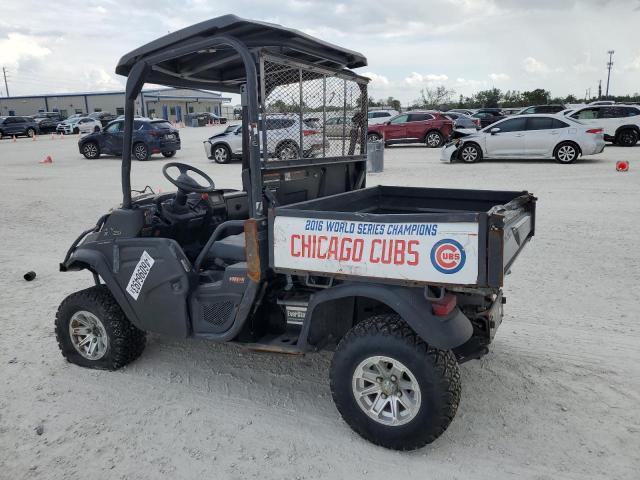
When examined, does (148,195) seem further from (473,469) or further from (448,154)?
(448,154)

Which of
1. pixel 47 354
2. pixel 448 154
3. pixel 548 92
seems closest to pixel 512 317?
pixel 47 354

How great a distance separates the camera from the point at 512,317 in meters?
4.82

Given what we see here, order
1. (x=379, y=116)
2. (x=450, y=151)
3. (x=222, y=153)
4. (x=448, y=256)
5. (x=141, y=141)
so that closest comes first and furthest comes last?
(x=448, y=256) < (x=450, y=151) < (x=222, y=153) < (x=141, y=141) < (x=379, y=116)

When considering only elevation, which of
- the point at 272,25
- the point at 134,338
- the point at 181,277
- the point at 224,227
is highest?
the point at 272,25

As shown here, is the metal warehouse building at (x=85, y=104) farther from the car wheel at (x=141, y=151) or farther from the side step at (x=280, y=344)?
the side step at (x=280, y=344)

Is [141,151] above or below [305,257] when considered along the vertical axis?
above

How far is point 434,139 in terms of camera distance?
2262cm

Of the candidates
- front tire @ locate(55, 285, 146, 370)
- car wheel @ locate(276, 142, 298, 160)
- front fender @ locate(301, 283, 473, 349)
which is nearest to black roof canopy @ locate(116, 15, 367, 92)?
car wheel @ locate(276, 142, 298, 160)

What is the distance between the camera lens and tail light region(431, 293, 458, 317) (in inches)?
113

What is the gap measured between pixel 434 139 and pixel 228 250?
789 inches

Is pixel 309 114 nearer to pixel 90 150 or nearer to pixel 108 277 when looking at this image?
pixel 108 277

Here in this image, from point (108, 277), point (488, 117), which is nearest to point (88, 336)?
point (108, 277)

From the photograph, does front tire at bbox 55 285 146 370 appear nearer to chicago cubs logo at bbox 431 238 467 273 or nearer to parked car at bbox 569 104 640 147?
chicago cubs logo at bbox 431 238 467 273

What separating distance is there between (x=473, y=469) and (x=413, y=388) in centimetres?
51
